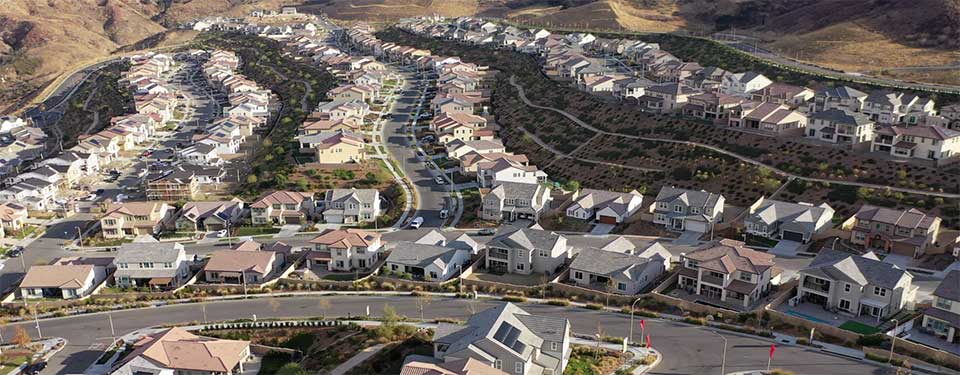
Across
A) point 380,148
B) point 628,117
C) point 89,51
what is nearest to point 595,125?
point 628,117

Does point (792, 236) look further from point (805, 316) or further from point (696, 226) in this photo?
point (805, 316)

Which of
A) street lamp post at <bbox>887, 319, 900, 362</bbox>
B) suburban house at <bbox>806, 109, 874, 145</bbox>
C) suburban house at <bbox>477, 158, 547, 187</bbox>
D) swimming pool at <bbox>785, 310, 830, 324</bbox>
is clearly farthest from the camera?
suburban house at <bbox>477, 158, 547, 187</bbox>

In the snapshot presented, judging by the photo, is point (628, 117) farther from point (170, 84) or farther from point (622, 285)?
point (170, 84)

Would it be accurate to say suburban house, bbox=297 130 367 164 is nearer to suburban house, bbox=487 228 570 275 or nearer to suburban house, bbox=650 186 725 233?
suburban house, bbox=487 228 570 275

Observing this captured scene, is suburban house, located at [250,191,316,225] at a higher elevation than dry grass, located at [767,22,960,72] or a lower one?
lower

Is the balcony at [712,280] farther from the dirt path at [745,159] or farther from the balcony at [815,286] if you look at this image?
the dirt path at [745,159]

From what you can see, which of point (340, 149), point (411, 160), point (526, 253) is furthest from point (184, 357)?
point (411, 160)

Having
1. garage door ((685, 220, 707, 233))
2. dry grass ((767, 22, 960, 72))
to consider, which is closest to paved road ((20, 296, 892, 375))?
garage door ((685, 220, 707, 233))
